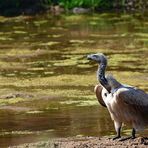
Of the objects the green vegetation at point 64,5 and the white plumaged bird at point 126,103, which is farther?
the green vegetation at point 64,5

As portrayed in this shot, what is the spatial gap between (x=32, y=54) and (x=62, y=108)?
23.6 feet

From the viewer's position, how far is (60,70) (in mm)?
16422

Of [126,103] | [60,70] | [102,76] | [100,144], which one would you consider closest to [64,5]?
[60,70]

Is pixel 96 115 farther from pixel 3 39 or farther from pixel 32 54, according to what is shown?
pixel 3 39

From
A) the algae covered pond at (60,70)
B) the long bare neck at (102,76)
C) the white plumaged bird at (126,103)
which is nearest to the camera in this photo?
the white plumaged bird at (126,103)

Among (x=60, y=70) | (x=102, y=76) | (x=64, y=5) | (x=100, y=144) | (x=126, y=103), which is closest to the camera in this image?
(x=126, y=103)

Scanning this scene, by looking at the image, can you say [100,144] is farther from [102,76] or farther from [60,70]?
[60,70]

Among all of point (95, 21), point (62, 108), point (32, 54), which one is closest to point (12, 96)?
point (62, 108)

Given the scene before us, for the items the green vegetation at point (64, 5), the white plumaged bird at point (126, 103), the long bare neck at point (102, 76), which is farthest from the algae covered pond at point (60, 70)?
the green vegetation at point (64, 5)

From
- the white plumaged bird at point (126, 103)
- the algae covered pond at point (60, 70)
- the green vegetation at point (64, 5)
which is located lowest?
the green vegetation at point (64, 5)

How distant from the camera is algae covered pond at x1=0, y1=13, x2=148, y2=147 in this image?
1088 cm

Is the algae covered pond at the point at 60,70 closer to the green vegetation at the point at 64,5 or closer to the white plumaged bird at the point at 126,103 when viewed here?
the white plumaged bird at the point at 126,103

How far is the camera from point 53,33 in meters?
24.3

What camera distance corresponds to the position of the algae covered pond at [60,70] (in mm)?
10875
